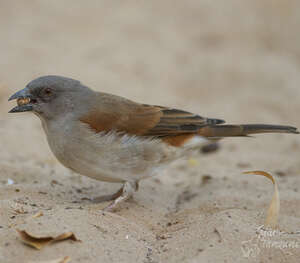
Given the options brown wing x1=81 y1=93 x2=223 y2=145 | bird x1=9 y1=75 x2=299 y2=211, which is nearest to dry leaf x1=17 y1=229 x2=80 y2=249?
bird x1=9 y1=75 x2=299 y2=211

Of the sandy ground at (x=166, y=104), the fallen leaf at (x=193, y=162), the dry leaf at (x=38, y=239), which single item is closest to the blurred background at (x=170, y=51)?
the sandy ground at (x=166, y=104)

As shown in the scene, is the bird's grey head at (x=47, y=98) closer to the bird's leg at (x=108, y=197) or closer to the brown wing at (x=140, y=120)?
the brown wing at (x=140, y=120)

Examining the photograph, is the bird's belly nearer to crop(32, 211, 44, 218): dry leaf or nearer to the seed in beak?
the seed in beak

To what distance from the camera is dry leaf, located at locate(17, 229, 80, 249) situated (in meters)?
3.50

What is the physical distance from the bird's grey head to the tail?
4.98ft

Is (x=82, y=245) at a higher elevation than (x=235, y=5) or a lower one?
lower

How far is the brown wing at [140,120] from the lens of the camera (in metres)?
Answer: 5.00

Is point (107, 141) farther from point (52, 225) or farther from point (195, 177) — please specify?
point (195, 177)

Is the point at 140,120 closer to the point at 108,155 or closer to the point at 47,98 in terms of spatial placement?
the point at 108,155

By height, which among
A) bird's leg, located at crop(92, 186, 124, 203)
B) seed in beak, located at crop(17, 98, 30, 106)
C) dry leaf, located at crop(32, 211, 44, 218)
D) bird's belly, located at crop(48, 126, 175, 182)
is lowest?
dry leaf, located at crop(32, 211, 44, 218)

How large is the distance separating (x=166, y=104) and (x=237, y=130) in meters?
4.00

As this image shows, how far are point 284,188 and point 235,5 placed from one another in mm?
7369

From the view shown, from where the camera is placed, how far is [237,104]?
9789mm

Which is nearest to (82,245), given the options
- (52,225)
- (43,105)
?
(52,225)
